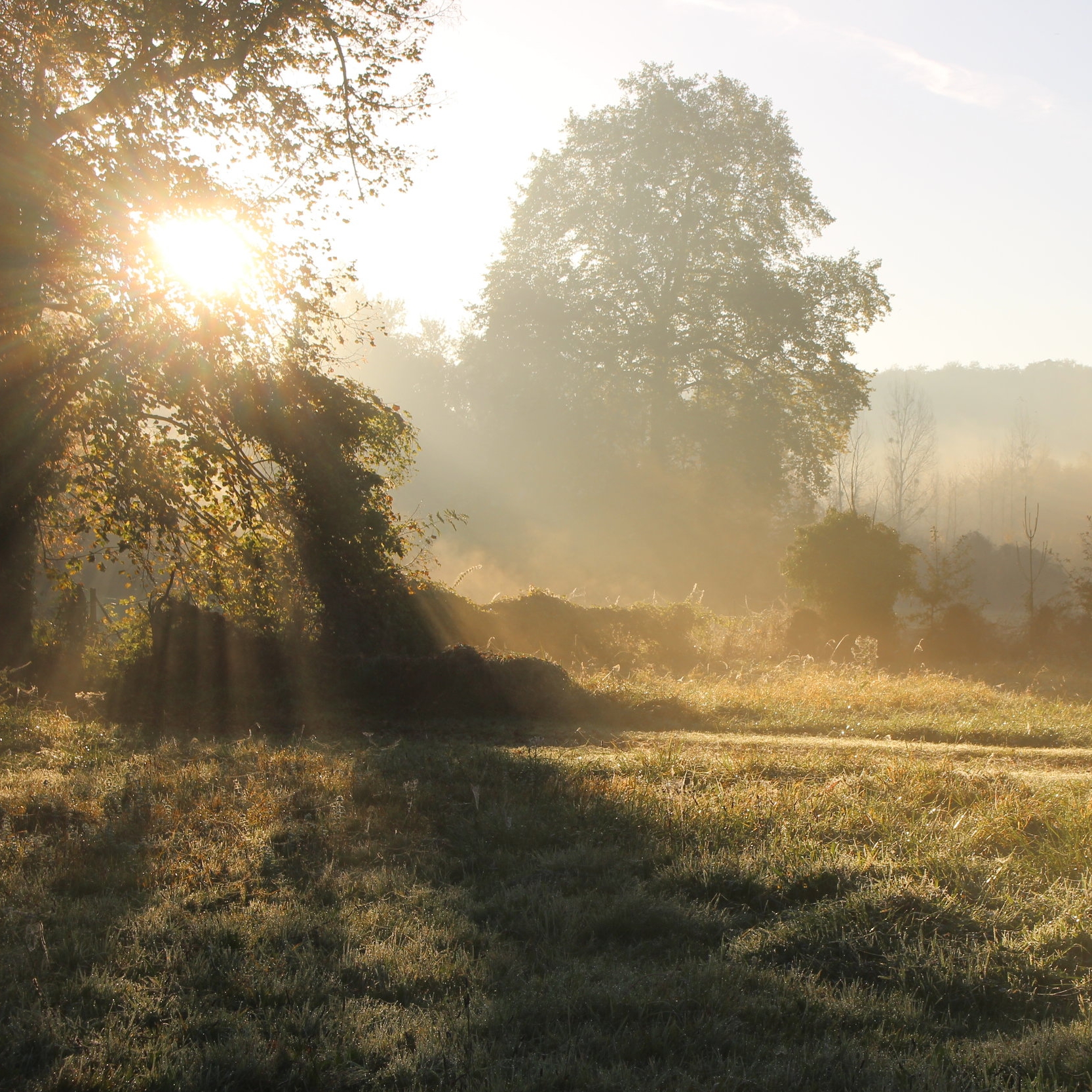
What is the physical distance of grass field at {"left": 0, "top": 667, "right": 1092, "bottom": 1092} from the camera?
376 cm

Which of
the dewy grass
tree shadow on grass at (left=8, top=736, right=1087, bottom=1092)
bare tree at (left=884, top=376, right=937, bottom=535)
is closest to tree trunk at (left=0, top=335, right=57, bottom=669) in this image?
tree shadow on grass at (left=8, top=736, right=1087, bottom=1092)

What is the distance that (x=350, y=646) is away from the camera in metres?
14.9

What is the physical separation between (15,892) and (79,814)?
5.65 feet

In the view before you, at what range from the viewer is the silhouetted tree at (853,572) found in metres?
22.1

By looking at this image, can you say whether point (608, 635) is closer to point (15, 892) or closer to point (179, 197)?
point (179, 197)

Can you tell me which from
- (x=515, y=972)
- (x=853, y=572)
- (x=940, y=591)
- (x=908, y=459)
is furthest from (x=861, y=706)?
(x=908, y=459)

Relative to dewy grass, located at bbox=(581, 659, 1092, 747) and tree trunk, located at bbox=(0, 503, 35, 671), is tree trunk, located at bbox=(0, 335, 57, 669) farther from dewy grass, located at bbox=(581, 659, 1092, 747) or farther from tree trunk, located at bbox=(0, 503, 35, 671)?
dewy grass, located at bbox=(581, 659, 1092, 747)

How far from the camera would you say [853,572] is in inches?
878

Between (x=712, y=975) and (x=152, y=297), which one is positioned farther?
(x=152, y=297)

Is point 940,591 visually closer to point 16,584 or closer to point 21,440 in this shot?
point 16,584

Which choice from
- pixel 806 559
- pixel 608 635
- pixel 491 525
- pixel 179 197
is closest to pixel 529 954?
pixel 179 197

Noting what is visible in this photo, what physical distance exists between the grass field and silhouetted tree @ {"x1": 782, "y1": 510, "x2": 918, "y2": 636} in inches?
505

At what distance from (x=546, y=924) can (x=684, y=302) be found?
37.5 m

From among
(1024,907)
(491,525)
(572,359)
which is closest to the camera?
(1024,907)
